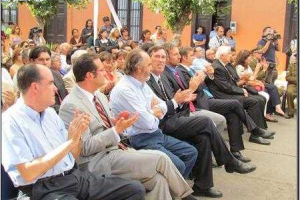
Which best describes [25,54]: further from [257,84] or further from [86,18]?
[86,18]

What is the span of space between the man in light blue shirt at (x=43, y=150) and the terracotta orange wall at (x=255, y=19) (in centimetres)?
1040

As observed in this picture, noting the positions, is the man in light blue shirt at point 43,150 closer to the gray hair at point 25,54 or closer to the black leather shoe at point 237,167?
the black leather shoe at point 237,167

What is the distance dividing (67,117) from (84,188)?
1.92 ft

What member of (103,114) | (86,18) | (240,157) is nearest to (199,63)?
(240,157)

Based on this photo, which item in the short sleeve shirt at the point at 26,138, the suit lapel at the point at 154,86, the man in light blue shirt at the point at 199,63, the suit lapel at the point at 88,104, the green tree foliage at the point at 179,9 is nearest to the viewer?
the short sleeve shirt at the point at 26,138

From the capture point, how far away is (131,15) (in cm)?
1527

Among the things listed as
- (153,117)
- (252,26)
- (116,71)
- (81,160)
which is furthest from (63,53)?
(252,26)

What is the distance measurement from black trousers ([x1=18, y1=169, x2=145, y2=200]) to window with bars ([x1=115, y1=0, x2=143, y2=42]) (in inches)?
487

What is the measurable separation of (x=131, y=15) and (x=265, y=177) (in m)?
11.4

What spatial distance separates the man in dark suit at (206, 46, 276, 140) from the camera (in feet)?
20.1

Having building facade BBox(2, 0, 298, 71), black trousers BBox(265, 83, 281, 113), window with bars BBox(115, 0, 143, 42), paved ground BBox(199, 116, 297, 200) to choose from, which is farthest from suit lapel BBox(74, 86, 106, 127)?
window with bars BBox(115, 0, 143, 42)

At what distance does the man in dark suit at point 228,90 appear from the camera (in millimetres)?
6117

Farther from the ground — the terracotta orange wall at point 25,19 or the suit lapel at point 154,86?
the terracotta orange wall at point 25,19

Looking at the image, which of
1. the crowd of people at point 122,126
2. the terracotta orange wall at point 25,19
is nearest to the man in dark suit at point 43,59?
the crowd of people at point 122,126
